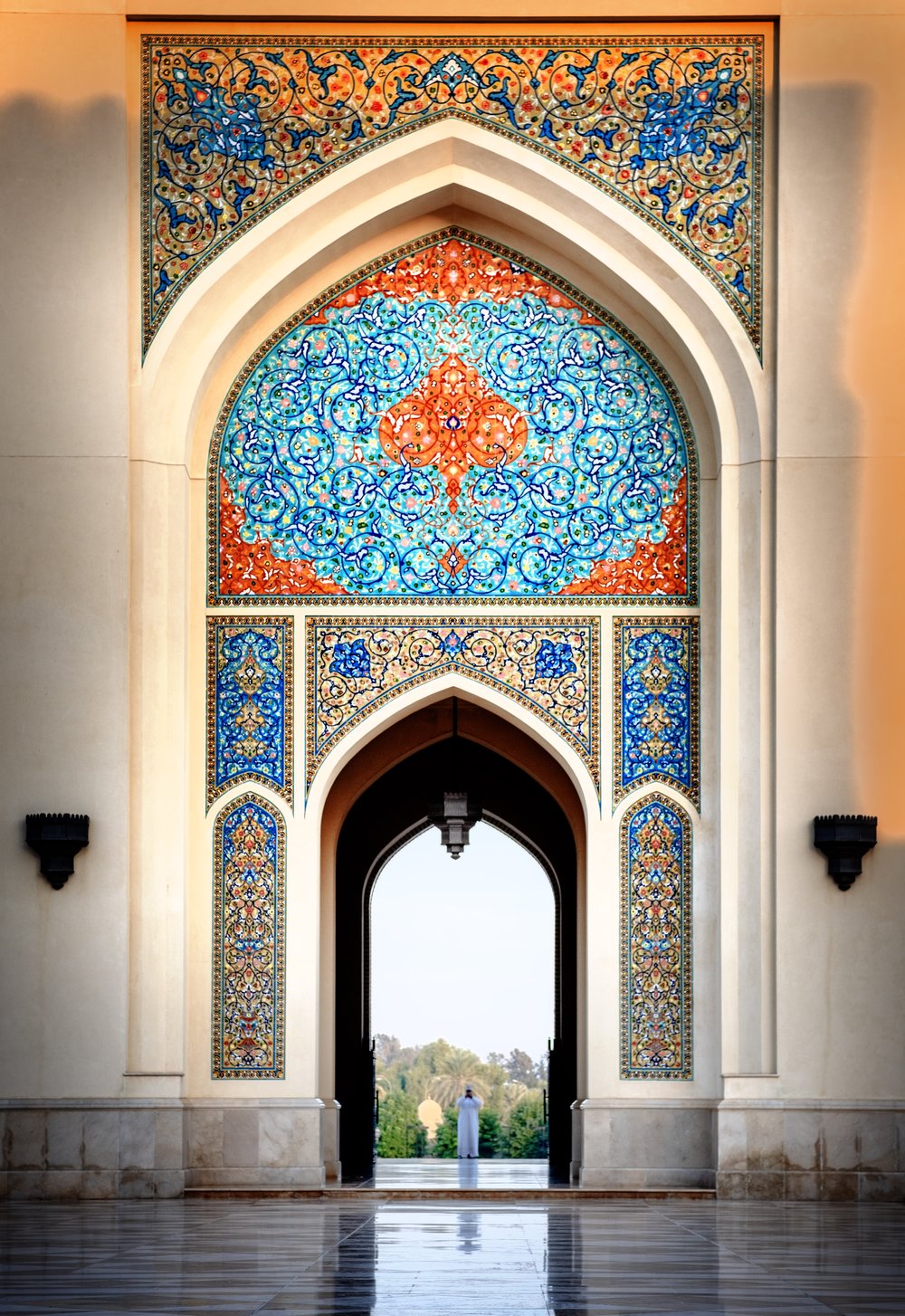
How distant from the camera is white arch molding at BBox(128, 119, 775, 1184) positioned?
889cm

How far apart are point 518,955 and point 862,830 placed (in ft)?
66.9

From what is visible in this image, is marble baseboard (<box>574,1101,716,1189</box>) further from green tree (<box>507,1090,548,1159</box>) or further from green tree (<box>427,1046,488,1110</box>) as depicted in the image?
green tree (<box>427,1046,488,1110</box>)

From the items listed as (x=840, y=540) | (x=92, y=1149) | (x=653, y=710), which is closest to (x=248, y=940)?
(x=92, y=1149)

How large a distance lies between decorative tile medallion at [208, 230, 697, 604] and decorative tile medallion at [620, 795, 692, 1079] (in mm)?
1098

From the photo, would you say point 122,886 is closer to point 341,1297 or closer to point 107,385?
point 107,385

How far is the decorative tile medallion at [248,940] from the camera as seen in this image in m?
9.05

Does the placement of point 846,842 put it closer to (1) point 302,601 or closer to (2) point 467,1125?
(1) point 302,601

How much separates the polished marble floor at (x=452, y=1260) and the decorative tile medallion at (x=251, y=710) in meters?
2.05

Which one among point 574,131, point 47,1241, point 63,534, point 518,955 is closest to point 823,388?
point 574,131

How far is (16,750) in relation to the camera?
880cm

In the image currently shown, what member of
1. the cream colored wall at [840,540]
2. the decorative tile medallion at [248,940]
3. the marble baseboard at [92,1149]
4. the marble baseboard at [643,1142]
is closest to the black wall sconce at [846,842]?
the cream colored wall at [840,540]

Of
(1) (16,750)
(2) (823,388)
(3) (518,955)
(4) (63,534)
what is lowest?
(3) (518,955)

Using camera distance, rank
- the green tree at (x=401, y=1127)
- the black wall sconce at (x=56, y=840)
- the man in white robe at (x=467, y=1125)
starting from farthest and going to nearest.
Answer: the green tree at (x=401, y=1127) < the man in white robe at (x=467, y=1125) < the black wall sconce at (x=56, y=840)

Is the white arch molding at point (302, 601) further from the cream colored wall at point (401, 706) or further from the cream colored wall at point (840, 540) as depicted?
the cream colored wall at point (840, 540)
